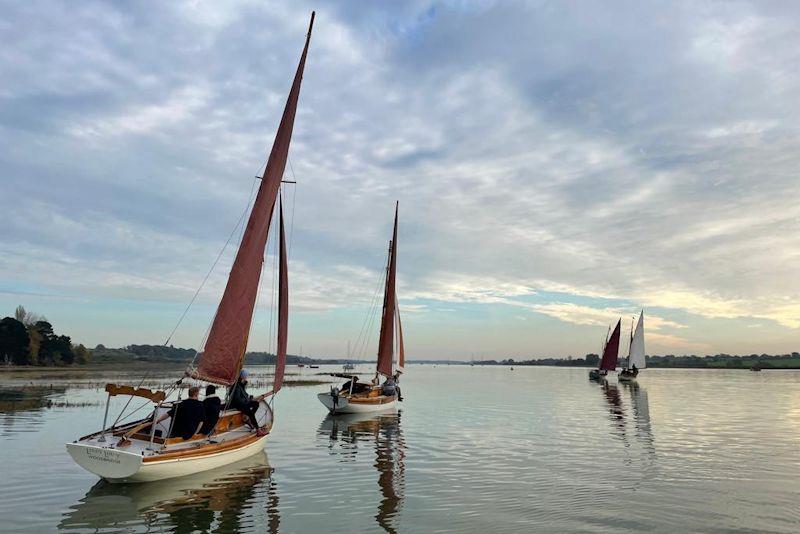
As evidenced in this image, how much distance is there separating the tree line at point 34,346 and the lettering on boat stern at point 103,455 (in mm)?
100512

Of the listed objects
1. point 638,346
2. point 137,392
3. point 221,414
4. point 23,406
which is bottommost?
point 23,406

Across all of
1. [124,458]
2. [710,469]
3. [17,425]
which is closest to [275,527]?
[124,458]

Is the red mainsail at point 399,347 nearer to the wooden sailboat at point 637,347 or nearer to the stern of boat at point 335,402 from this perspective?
the stern of boat at point 335,402

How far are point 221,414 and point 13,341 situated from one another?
→ 3865 inches

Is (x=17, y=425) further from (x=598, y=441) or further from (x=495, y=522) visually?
(x=598, y=441)

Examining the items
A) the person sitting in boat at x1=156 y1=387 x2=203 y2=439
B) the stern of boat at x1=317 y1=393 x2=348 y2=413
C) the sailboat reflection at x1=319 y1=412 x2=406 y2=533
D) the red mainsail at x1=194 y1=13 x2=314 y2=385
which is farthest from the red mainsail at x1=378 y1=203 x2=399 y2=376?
the person sitting in boat at x1=156 y1=387 x2=203 y2=439

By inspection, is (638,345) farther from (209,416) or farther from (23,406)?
(209,416)

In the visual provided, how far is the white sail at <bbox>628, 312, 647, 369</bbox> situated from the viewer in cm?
10397

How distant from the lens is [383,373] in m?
45.2

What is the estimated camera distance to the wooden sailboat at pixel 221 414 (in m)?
16.1

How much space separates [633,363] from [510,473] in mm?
93659

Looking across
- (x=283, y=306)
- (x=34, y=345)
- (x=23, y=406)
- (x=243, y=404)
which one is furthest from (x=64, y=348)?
(x=243, y=404)

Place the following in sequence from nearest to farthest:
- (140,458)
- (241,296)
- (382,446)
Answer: (140,458) < (241,296) < (382,446)

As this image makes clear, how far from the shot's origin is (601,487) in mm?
18062
